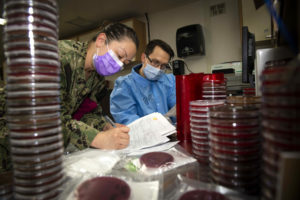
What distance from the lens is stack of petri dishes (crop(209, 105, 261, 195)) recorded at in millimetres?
458

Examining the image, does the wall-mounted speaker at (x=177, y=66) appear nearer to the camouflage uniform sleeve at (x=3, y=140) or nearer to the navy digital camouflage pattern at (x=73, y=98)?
the navy digital camouflage pattern at (x=73, y=98)

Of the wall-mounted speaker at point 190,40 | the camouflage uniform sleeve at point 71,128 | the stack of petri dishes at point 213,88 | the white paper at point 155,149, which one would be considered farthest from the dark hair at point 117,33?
the wall-mounted speaker at point 190,40

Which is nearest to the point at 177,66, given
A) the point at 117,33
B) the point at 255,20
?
the point at 255,20

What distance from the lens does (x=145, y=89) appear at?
1988 mm

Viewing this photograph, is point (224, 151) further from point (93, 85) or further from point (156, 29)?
point (156, 29)

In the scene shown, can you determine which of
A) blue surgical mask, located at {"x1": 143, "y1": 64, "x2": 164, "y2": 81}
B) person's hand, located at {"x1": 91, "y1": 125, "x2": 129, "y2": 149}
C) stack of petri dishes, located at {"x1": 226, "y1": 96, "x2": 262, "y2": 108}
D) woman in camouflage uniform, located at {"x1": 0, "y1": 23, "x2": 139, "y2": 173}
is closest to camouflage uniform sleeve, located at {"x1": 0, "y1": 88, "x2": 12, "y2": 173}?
woman in camouflage uniform, located at {"x1": 0, "y1": 23, "x2": 139, "y2": 173}

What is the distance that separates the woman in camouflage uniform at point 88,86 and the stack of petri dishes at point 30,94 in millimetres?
455

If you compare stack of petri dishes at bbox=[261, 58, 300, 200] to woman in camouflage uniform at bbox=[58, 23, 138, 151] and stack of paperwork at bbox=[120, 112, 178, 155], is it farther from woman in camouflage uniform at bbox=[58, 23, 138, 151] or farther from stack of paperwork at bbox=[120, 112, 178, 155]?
woman in camouflage uniform at bbox=[58, 23, 138, 151]

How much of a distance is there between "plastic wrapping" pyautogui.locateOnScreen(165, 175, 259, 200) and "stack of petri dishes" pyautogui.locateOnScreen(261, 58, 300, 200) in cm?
6

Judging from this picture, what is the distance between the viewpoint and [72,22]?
12.9 feet

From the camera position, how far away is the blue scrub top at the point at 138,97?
1.83m

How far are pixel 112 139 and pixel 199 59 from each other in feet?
9.51

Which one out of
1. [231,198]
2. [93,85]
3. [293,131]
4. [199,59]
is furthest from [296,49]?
[199,59]

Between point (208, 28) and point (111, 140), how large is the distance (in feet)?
9.95
